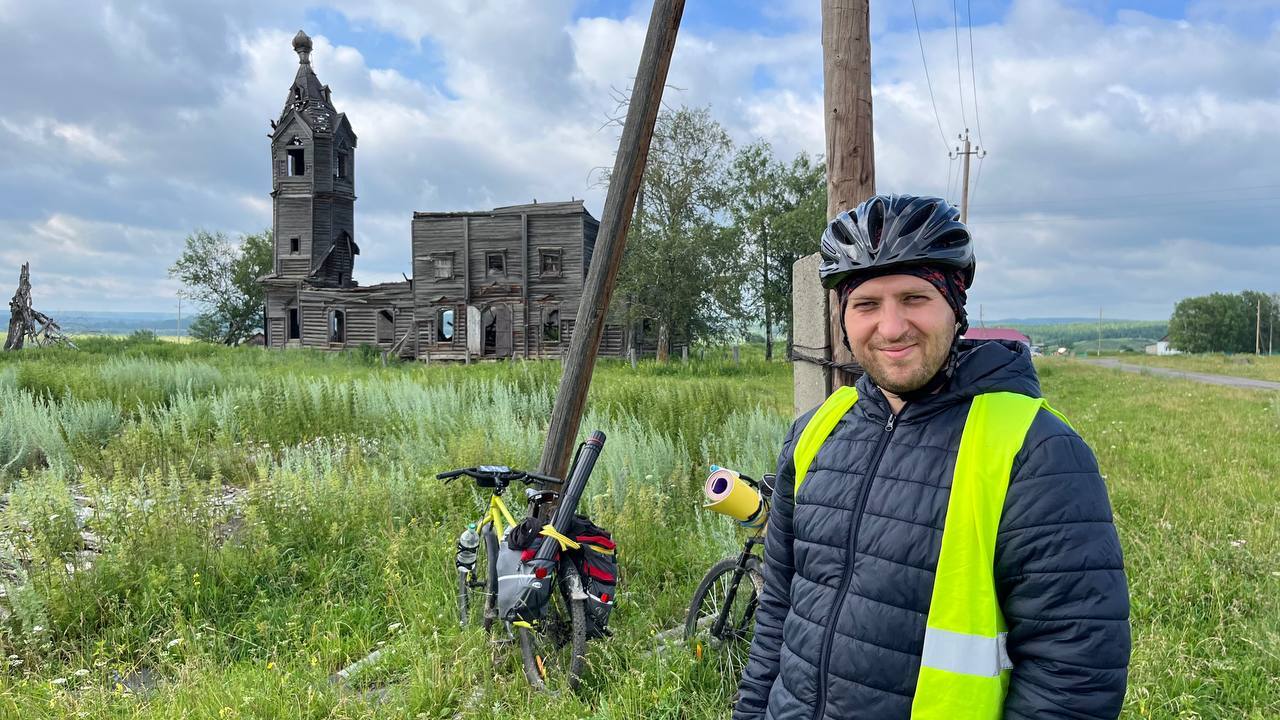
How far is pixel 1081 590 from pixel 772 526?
0.83 meters

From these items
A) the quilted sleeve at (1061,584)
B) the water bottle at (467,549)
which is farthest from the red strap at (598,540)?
the quilted sleeve at (1061,584)

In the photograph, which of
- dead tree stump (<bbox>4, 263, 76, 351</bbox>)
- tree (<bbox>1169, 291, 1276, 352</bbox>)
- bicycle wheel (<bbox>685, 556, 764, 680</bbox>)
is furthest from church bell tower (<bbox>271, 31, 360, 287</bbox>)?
tree (<bbox>1169, 291, 1276, 352</bbox>)

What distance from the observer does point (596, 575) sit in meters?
3.81

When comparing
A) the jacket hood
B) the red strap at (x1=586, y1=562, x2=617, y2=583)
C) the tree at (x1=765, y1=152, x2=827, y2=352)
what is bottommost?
the red strap at (x1=586, y1=562, x2=617, y2=583)

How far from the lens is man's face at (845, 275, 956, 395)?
1.71m

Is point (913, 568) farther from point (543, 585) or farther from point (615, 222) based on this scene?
point (615, 222)

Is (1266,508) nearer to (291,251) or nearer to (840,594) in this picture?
(840,594)

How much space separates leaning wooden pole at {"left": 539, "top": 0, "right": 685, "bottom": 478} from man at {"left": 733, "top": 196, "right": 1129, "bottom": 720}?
2.69 meters

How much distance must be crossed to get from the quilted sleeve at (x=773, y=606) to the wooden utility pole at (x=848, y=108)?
2340 millimetres

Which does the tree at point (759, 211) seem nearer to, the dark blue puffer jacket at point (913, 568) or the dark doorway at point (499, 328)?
the dark doorway at point (499, 328)

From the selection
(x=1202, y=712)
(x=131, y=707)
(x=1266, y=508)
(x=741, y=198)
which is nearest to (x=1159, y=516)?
(x=1266, y=508)

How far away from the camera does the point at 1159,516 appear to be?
649cm

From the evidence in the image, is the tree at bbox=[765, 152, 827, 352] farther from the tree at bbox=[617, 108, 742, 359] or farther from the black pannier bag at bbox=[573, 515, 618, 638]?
the black pannier bag at bbox=[573, 515, 618, 638]

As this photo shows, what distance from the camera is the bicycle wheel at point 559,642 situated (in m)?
3.78
